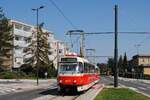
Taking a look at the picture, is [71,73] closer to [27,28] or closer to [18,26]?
[18,26]

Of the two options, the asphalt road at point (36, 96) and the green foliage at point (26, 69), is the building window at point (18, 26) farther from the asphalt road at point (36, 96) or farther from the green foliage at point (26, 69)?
the asphalt road at point (36, 96)

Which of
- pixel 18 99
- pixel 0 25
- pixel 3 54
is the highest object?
pixel 0 25

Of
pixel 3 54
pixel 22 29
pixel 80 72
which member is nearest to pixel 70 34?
pixel 3 54

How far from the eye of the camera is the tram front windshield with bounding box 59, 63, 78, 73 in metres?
33.5

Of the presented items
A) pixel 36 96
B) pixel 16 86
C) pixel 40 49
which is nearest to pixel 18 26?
pixel 40 49

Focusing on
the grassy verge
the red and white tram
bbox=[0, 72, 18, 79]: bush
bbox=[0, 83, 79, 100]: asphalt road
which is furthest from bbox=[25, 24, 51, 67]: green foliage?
the grassy verge

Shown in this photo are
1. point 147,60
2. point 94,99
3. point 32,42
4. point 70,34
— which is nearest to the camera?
point 94,99

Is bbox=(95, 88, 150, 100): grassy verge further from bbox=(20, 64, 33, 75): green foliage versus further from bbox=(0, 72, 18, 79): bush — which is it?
bbox=(20, 64, 33, 75): green foliage

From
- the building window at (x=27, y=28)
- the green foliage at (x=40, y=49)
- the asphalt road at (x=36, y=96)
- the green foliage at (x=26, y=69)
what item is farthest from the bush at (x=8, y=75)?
the asphalt road at (x=36, y=96)

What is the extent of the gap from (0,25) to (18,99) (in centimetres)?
3544

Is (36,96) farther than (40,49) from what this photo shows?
No

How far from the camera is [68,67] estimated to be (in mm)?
33656

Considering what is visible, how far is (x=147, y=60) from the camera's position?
159 m

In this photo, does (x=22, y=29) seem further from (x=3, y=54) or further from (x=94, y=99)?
(x=94, y=99)
